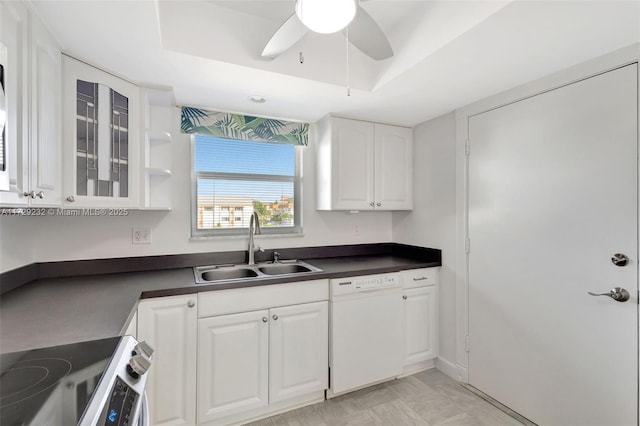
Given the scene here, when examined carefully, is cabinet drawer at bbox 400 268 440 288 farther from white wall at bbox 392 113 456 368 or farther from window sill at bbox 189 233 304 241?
window sill at bbox 189 233 304 241

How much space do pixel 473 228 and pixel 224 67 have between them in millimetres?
2002

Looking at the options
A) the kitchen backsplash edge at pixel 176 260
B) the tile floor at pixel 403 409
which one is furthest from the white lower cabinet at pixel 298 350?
the kitchen backsplash edge at pixel 176 260

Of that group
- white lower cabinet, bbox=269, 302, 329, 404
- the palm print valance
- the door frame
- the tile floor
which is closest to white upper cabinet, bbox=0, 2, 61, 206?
the palm print valance

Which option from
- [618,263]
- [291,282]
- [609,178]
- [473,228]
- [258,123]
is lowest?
[291,282]

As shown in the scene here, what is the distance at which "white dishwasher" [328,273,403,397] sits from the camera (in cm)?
206

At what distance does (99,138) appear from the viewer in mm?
1587

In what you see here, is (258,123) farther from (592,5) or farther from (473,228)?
(592,5)

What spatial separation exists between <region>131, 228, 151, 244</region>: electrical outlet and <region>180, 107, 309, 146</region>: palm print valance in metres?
0.80

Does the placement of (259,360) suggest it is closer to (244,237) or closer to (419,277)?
(244,237)

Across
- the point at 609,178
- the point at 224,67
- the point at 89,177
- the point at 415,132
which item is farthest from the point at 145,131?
the point at 609,178

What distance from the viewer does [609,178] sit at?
1496 mm

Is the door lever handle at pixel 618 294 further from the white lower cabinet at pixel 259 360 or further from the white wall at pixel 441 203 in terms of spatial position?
the white lower cabinet at pixel 259 360

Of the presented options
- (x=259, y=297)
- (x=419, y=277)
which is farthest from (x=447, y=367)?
(x=259, y=297)

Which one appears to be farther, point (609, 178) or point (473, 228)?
point (473, 228)
